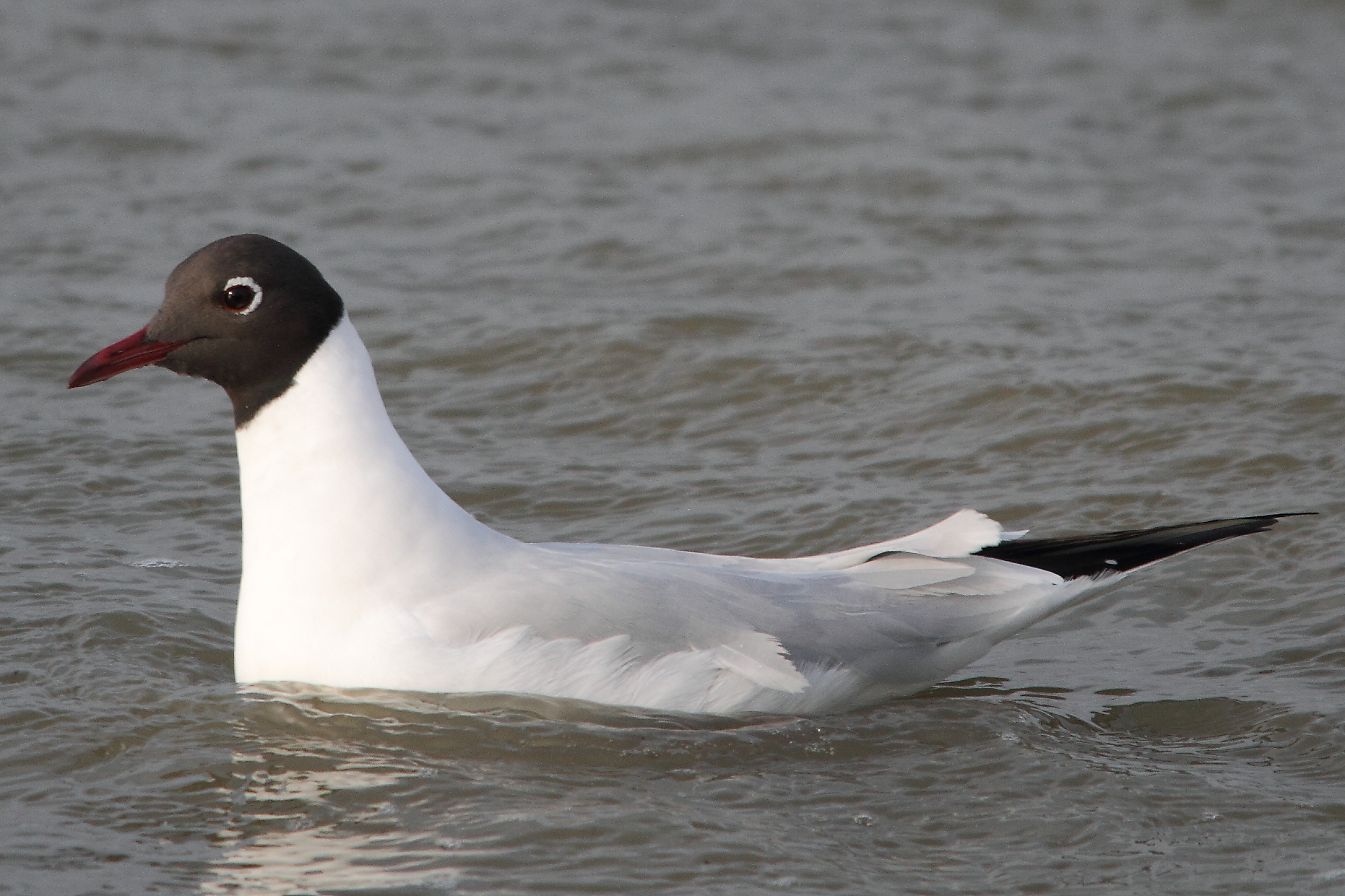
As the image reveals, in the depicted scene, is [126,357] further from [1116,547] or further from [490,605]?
[1116,547]

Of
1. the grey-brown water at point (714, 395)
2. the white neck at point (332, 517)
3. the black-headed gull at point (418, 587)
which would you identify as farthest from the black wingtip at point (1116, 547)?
the white neck at point (332, 517)

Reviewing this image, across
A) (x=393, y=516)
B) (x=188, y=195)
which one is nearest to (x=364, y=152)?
(x=188, y=195)

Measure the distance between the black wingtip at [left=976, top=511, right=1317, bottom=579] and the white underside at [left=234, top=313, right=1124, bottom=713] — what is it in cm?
10

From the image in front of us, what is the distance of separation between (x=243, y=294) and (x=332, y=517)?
0.68 meters

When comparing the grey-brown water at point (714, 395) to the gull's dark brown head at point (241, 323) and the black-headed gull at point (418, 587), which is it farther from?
the gull's dark brown head at point (241, 323)

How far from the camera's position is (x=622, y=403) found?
8.11 m

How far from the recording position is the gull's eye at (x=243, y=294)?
4984mm

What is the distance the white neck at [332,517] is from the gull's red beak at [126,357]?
32 cm

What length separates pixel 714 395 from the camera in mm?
8188

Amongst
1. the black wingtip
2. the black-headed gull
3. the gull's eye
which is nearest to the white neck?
the black-headed gull

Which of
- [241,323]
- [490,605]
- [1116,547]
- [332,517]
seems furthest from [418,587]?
[1116,547]

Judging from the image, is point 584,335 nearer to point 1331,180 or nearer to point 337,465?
point 337,465

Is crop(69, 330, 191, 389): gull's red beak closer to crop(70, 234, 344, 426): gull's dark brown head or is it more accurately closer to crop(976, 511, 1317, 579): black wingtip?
crop(70, 234, 344, 426): gull's dark brown head

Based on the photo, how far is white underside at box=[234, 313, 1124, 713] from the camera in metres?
4.90
